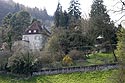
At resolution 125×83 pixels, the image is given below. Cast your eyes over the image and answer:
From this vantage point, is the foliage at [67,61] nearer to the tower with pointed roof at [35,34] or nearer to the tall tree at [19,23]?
the tower with pointed roof at [35,34]

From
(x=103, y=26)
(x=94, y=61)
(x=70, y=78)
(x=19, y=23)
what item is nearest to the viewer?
(x=70, y=78)

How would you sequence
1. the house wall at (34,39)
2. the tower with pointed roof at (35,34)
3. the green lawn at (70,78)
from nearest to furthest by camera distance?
1. the green lawn at (70,78)
2. the house wall at (34,39)
3. the tower with pointed roof at (35,34)

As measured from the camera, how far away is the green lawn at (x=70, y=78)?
39.0 metres

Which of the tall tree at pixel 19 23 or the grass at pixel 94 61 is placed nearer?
the grass at pixel 94 61

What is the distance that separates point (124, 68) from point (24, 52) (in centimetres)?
2236

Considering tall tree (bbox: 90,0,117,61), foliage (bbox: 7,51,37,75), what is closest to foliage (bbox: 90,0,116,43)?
tall tree (bbox: 90,0,117,61)

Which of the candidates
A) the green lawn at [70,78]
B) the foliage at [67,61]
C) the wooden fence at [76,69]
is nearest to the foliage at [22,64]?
the wooden fence at [76,69]

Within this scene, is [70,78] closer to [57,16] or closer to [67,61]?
[67,61]

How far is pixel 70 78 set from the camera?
40.7m

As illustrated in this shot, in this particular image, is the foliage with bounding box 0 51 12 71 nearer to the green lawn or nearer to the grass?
the green lawn

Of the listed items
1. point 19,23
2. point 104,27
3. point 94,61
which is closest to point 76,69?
point 94,61

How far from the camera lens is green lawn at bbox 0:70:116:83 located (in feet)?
128

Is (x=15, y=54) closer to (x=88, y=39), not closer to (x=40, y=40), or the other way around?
(x=88, y=39)

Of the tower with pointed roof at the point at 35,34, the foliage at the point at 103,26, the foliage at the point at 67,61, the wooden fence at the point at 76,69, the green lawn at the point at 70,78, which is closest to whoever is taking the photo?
the green lawn at the point at 70,78
